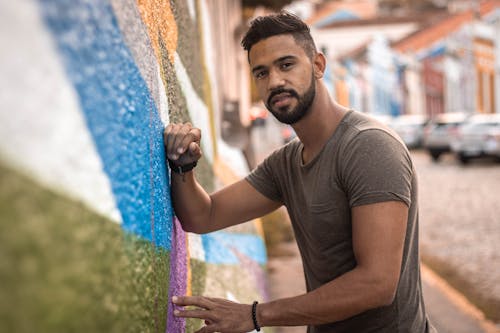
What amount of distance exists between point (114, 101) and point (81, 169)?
0.25 m

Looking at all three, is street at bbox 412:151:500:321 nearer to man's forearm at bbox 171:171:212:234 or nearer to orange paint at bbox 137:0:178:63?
man's forearm at bbox 171:171:212:234

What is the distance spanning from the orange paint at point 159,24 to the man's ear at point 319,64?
512mm

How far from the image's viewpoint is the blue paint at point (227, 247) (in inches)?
118

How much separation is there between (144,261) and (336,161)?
90 cm

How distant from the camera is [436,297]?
5539mm

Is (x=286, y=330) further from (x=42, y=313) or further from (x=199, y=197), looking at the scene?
(x=42, y=313)

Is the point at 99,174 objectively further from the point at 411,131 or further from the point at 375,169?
the point at 411,131

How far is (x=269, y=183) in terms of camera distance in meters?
2.73

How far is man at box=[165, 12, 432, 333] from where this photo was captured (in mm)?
1978

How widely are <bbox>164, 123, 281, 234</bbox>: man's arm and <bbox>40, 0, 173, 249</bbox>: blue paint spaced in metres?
0.26

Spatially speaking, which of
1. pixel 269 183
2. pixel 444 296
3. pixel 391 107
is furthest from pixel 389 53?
pixel 269 183

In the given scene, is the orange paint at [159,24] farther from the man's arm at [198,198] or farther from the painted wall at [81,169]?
the man's arm at [198,198]

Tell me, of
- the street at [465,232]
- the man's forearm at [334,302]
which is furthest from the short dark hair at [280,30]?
the street at [465,232]

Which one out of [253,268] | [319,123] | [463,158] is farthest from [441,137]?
[319,123]
